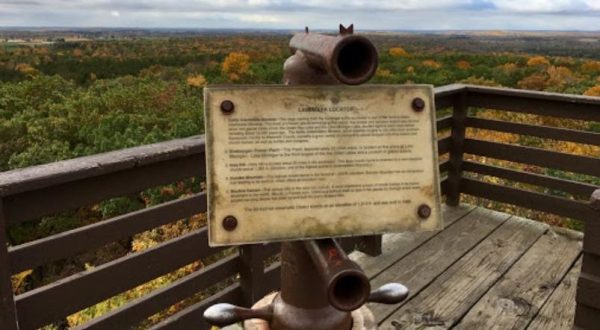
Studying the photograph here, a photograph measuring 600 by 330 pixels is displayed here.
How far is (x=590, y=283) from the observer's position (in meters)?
2.17

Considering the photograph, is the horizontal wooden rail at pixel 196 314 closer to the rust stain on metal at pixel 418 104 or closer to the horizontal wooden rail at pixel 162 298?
the horizontal wooden rail at pixel 162 298

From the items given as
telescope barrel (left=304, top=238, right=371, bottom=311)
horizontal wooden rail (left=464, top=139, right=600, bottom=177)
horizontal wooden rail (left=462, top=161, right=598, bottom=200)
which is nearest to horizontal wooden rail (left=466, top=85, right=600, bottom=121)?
horizontal wooden rail (left=464, top=139, right=600, bottom=177)

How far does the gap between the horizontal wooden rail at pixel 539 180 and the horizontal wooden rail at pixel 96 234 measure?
2.67 metres

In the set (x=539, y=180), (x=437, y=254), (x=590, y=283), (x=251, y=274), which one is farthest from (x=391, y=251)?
(x=590, y=283)

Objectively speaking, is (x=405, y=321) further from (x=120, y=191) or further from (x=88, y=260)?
(x=88, y=260)

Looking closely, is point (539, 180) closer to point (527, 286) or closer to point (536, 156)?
point (536, 156)

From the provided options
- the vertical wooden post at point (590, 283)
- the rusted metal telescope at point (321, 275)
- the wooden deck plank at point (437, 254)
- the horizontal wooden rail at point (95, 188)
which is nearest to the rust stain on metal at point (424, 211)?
the rusted metal telescope at point (321, 275)

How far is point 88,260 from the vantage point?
49.7ft

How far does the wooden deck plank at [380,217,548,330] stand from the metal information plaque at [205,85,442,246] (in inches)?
59.8

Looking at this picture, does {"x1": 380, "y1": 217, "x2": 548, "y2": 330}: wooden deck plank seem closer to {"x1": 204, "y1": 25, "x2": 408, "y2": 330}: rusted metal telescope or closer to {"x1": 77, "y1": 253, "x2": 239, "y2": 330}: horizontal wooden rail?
{"x1": 77, "y1": 253, "x2": 239, "y2": 330}: horizontal wooden rail

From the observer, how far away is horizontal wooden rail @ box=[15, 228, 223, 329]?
2055mm

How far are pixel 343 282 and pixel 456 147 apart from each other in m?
3.46

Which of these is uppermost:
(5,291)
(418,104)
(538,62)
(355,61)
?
(538,62)

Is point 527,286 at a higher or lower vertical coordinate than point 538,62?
lower
